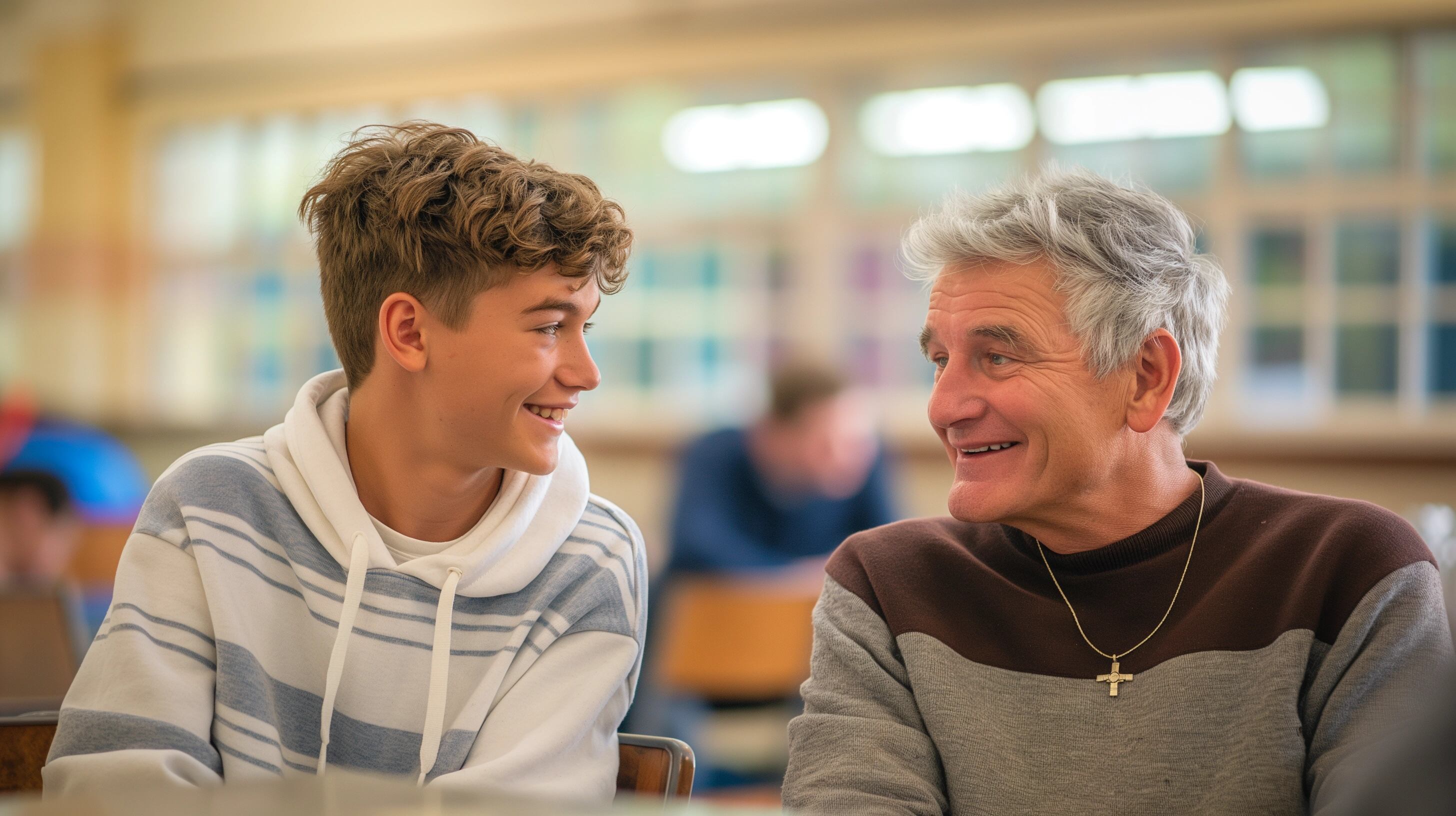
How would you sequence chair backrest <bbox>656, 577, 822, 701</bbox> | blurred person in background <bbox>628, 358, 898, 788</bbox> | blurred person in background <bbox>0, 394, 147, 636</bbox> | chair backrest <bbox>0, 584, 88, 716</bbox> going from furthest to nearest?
blurred person in background <bbox>628, 358, 898, 788</bbox>
blurred person in background <bbox>0, 394, 147, 636</bbox>
chair backrest <bbox>656, 577, 822, 701</bbox>
chair backrest <bbox>0, 584, 88, 716</bbox>

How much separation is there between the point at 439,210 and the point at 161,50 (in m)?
6.75

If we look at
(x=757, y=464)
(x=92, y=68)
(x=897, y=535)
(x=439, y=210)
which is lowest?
(x=757, y=464)

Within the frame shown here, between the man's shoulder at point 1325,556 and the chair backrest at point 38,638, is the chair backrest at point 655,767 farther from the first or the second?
the chair backrest at point 38,638

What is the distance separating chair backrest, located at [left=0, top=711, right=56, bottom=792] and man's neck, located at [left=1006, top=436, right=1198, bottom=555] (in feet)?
3.41

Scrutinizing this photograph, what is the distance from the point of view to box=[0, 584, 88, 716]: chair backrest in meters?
1.93

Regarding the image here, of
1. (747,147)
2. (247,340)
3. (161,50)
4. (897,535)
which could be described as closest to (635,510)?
(747,147)

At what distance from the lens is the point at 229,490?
1.30 metres

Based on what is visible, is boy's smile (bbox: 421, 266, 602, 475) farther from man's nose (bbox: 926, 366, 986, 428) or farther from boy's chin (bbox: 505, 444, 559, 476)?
man's nose (bbox: 926, 366, 986, 428)

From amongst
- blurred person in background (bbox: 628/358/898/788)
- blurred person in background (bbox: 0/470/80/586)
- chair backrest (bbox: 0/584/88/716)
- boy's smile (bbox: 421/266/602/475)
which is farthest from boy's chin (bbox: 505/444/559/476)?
blurred person in background (bbox: 0/470/80/586)

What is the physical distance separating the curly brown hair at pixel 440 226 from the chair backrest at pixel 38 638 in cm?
84

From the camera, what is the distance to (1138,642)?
4.21 ft

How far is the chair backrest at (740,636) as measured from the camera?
2.64 metres

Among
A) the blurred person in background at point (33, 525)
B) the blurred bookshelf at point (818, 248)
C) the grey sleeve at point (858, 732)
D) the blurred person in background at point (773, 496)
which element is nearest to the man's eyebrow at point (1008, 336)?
the grey sleeve at point (858, 732)

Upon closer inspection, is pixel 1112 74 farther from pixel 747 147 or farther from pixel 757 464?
pixel 757 464
